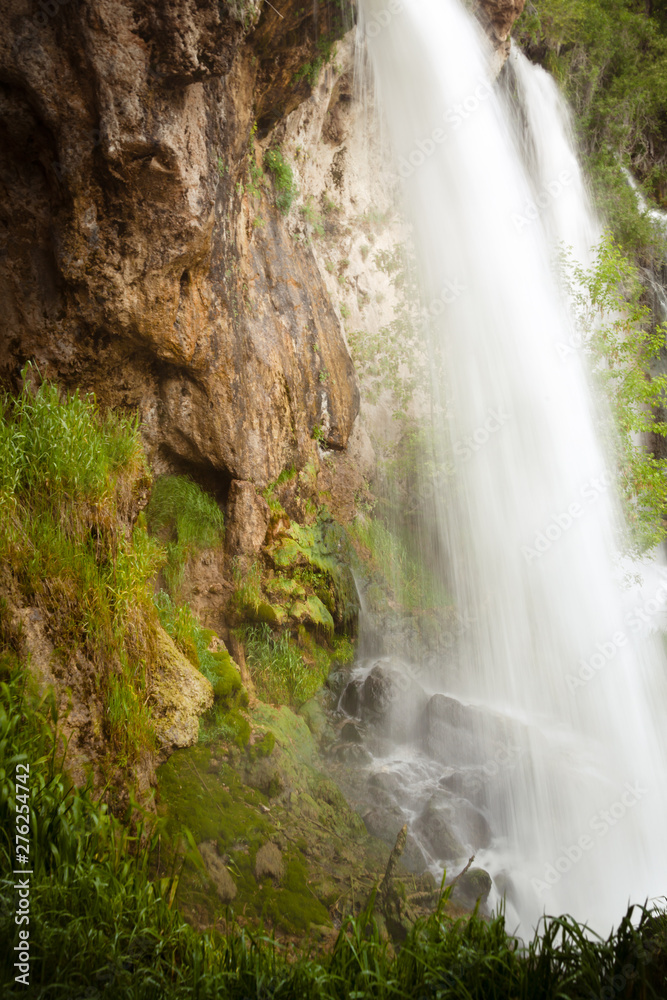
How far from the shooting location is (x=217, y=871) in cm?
369

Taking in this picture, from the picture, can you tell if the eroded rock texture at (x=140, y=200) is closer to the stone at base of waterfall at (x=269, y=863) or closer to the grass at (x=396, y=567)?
the stone at base of waterfall at (x=269, y=863)

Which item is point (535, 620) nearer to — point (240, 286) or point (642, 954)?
point (240, 286)

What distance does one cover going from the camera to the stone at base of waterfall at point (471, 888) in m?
4.85

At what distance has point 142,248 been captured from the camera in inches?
193

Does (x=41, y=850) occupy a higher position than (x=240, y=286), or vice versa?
(x=240, y=286)

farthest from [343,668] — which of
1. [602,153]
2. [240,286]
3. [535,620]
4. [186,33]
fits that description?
[602,153]

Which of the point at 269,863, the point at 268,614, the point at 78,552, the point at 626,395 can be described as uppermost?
the point at 626,395

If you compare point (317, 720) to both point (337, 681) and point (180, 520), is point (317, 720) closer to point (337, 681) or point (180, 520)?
point (337, 681)

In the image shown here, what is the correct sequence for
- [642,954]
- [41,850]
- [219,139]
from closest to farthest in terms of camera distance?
[642,954] < [41,850] < [219,139]

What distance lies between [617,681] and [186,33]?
33.1 ft
